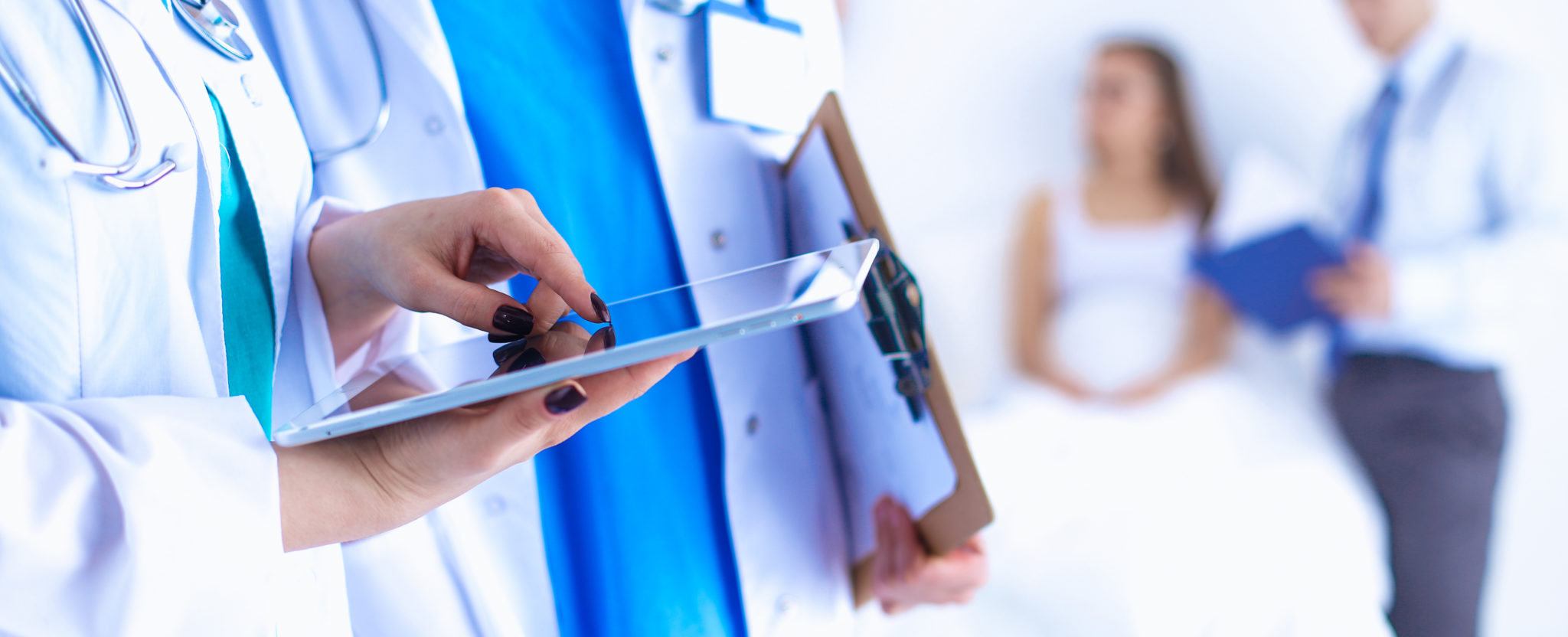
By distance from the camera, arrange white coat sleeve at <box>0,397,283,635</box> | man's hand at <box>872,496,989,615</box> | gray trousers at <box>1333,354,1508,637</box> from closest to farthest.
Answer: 1. white coat sleeve at <box>0,397,283,635</box>
2. man's hand at <box>872,496,989,615</box>
3. gray trousers at <box>1333,354,1508,637</box>

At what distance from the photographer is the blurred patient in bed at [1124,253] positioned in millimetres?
2197

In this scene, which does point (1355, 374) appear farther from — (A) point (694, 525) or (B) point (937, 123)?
(A) point (694, 525)

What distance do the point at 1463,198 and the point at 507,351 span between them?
2222 millimetres

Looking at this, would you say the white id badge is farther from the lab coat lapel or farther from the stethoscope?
the stethoscope

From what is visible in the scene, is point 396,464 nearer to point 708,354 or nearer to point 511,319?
point 511,319

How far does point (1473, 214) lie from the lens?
1837 millimetres

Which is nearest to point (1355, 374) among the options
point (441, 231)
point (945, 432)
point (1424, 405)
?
point (1424, 405)

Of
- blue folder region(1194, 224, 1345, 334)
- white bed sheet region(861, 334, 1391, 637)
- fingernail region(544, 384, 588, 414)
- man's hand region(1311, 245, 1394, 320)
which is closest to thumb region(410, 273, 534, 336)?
fingernail region(544, 384, 588, 414)

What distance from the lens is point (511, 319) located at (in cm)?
52

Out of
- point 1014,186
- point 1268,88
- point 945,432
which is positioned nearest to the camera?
point 945,432

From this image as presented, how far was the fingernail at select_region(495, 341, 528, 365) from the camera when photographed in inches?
20.7

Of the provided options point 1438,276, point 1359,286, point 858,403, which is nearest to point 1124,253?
point 1359,286

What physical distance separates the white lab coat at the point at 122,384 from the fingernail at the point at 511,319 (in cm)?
15

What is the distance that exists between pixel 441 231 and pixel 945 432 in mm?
431
